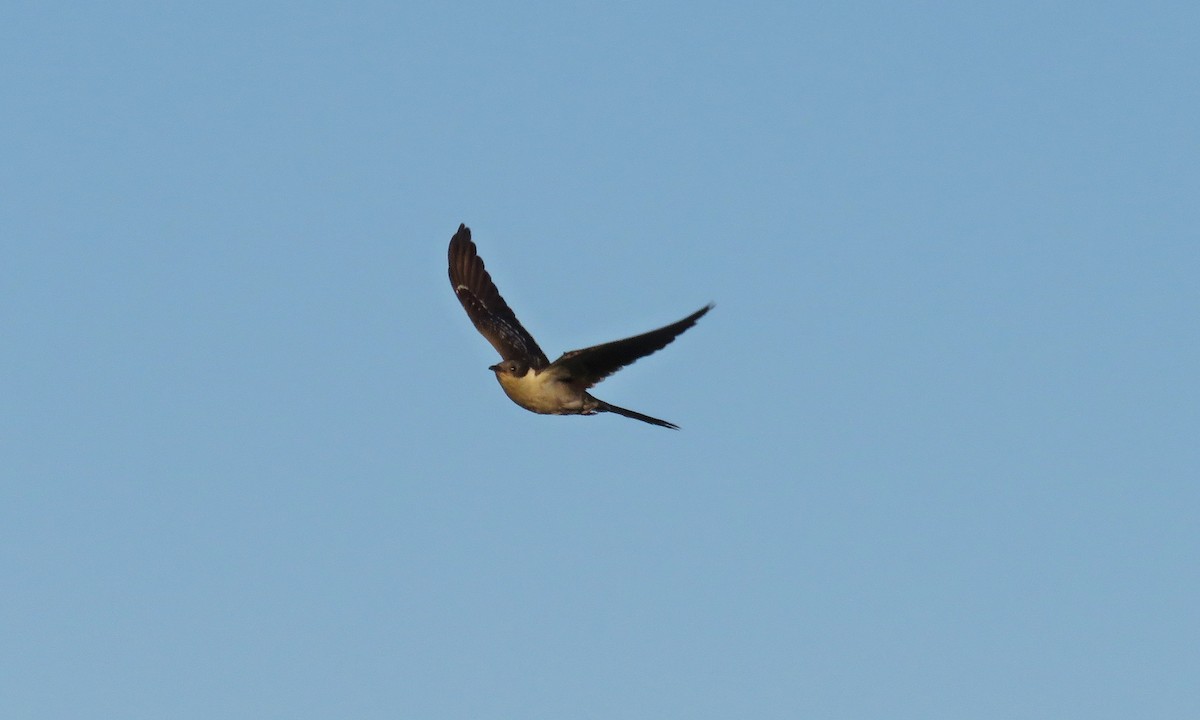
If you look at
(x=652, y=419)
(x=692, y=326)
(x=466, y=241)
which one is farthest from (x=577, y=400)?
(x=466, y=241)

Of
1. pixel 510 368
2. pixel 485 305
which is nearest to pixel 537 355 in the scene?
pixel 510 368

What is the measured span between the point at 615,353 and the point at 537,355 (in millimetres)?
1902

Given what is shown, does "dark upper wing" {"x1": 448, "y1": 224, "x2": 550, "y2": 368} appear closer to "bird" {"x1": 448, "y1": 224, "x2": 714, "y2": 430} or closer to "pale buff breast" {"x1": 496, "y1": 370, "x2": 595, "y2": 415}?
"bird" {"x1": 448, "y1": 224, "x2": 714, "y2": 430}

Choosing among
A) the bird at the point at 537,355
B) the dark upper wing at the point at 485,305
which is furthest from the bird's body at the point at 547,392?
the dark upper wing at the point at 485,305

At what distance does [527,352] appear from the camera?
599 inches

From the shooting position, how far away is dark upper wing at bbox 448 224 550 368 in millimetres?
15406

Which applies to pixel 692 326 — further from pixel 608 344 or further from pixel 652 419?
pixel 652 419

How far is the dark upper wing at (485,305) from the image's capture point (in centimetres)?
1541

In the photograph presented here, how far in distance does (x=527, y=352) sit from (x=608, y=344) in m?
2.22

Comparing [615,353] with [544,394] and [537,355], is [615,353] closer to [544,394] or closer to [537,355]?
[544,394]

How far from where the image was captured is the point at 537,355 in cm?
1508

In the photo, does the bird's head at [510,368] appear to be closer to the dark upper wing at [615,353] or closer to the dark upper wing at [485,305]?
the dark upper wing at [485,305]

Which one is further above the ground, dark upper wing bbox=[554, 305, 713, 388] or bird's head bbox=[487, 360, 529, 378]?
bird's head bbox=[487, 360, 529, 378]

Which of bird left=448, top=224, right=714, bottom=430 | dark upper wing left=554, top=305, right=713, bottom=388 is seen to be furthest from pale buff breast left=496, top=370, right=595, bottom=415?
dark upper wing left=554, top=305, right=713, bottom=388
